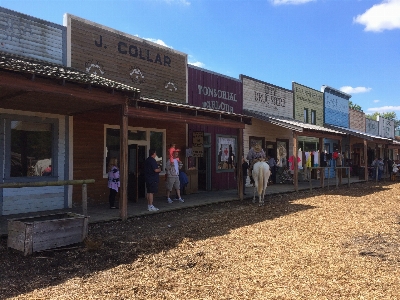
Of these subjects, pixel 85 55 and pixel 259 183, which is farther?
pixel 259 183

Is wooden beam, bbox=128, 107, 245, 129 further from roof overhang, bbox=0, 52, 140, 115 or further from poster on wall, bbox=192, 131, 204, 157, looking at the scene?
poster on wall, bbox=192, 131, 204, 157

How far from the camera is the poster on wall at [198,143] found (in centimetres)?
1388

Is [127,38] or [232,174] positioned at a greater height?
[127,38]

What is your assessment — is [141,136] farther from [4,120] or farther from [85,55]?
[4,120]

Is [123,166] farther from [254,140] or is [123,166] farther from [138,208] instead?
[254,140]

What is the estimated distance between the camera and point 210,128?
1478cm

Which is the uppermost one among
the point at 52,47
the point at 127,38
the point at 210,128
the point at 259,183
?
the point at 127,38

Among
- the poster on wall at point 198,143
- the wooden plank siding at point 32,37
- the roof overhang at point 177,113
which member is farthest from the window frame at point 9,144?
the poster on wall at point 198,143

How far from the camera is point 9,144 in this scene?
8.72m

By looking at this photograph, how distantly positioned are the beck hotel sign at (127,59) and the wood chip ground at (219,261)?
16.2ft

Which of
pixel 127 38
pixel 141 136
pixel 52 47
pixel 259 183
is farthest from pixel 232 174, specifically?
pixel 52 47

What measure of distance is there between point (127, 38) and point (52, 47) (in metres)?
2.79

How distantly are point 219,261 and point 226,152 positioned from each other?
35.0 feet

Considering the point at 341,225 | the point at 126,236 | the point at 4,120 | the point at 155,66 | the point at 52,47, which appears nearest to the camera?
the point at 126,236
